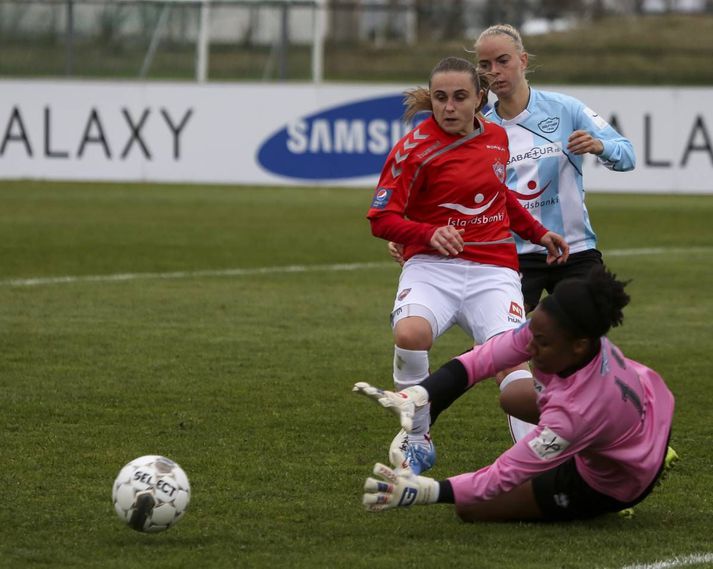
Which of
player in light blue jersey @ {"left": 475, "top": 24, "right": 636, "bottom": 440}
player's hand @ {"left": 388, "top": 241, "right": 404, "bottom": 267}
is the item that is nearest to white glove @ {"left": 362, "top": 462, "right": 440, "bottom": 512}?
player's hand @ {"left": 388, "top": 241, "right": 404, "bottom": 267}

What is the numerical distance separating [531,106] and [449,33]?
24.8 metres

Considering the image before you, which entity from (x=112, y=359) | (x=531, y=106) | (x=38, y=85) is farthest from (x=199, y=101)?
(x=531, y=106)

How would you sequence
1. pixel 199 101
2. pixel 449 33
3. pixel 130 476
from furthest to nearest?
pixel 449 33
pixel 199 101
pixel 130 476

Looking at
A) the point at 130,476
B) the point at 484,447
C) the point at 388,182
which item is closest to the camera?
the point at 130,476

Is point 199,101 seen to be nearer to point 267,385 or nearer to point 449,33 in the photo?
point 449,33

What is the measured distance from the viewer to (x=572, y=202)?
282 inches

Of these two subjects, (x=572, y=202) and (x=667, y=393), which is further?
(x=572, y=202)

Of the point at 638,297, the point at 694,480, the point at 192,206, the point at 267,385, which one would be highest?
the point at 694,480

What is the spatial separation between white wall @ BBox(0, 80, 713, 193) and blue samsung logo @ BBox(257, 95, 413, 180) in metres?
0.02

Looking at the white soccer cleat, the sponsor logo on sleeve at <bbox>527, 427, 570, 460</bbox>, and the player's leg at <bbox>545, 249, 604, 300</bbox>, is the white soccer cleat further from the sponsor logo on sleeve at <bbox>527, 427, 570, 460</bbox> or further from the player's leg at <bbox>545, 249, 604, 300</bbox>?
the player's leg at <bbox>545, 249, 604, 300</bbox>

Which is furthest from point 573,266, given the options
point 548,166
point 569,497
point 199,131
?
point 199,131

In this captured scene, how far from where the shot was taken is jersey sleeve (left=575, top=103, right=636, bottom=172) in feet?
22.6

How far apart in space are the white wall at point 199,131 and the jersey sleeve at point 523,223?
51.4 feet

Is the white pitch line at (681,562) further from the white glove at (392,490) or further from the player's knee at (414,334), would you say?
the player's knee at (414,334)
